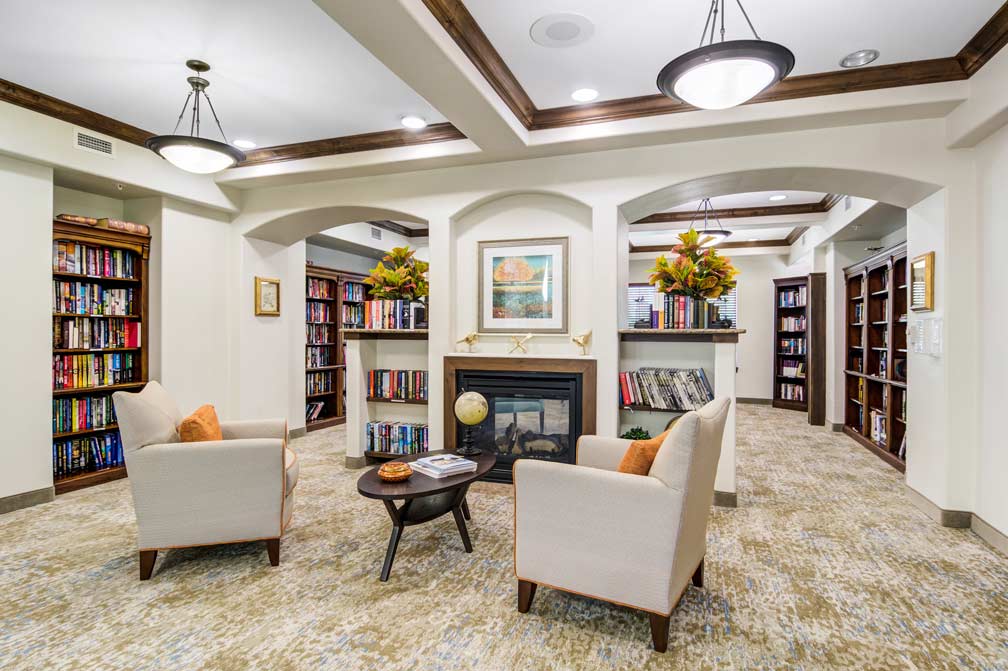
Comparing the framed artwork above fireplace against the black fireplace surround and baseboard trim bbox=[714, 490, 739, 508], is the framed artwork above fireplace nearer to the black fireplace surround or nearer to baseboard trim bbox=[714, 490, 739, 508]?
the black fireplace surround

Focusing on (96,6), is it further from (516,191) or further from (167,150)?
(516,191)

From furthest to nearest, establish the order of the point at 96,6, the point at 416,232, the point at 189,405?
the point at 416,232, the point at 189,405, the point at 96,6

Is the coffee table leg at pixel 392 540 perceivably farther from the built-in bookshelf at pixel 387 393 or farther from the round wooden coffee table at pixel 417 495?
the built-in bookshelf at pixel 387 393

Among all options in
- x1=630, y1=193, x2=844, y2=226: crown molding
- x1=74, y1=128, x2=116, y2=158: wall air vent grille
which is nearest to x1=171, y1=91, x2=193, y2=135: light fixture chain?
x1=74, y1=128, x2=116, y2=158: wall air vent grille

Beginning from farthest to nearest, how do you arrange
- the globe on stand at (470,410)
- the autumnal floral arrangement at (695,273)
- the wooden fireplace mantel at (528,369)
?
the wooden fireplace mantel at (528,369)
the autumnal floral arrangement at (695,273)
the globe on stand at (470,410)

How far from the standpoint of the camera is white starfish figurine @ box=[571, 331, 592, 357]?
412cm

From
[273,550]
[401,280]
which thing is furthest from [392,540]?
[401,280]

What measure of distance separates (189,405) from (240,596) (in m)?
3.01

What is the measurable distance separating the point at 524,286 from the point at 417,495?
233 centimetres

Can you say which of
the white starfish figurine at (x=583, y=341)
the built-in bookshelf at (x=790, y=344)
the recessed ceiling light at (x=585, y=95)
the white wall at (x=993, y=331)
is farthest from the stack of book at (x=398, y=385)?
the built-in bookshelf at (x=790, y=344)

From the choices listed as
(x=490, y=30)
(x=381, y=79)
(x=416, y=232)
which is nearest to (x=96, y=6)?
(x=381, y=79)

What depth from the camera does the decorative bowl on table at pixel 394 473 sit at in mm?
2656

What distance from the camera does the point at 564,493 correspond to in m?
2.14

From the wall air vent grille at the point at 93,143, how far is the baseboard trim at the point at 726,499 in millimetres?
5344
